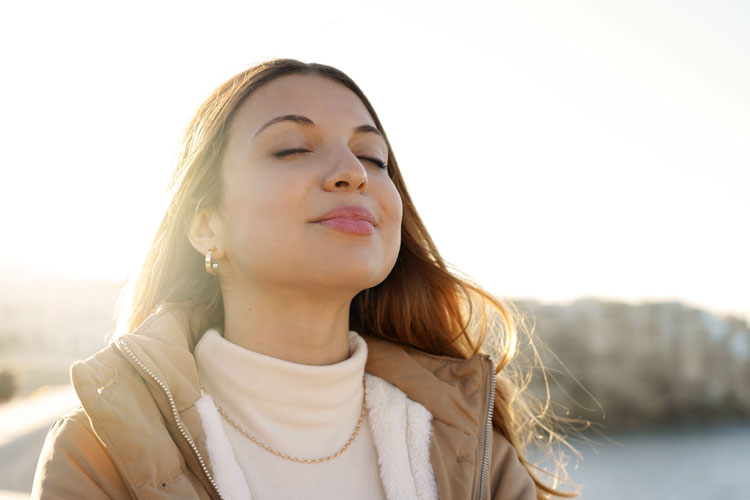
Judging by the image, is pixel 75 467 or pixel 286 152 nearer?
pixel 75 467

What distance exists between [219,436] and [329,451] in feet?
1.28

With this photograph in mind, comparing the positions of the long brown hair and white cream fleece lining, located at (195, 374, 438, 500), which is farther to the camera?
the long brown hair

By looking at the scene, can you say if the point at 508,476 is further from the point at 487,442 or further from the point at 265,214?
the point at 265,214

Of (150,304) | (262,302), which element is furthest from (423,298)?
(150,304)

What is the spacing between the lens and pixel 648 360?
8.55m

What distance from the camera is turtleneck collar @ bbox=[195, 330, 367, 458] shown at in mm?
2080

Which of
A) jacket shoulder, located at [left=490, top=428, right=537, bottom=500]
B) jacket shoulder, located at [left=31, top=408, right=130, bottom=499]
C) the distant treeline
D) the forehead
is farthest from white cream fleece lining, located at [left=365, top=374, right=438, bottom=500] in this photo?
the distant treeline

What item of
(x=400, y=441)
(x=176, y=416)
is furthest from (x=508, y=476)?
(x=176, y=416)

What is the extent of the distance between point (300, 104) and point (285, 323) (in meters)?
0.70

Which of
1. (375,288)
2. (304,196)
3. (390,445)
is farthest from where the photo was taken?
(375,288)

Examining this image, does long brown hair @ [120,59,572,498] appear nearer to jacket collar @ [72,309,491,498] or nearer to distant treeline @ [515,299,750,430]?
jacket collar @ [72,309,491,498]

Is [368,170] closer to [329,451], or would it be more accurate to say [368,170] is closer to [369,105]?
[369,105]

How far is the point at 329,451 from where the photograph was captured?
2148 mm

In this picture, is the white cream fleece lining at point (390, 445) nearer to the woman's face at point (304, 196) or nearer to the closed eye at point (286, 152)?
the woman's face at point (304, 196)
